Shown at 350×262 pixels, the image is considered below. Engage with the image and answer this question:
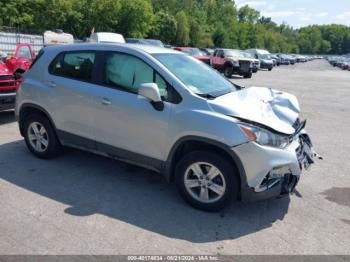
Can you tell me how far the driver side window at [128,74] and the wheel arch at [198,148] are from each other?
0.62m

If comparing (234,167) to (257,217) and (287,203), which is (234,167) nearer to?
(257,217)

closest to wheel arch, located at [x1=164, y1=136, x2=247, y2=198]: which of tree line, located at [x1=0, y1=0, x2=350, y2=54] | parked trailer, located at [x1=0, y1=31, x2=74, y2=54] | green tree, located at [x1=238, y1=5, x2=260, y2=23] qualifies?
parked trailer, located at [x1=0, y1=31, x2=74, y2=54]

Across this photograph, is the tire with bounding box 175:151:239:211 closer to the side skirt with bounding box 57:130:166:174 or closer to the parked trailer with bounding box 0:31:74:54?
the side skirt with bounding box 57:130:166:174

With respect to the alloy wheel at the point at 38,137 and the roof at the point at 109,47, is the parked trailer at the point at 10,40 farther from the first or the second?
the roof at the point at 109,47

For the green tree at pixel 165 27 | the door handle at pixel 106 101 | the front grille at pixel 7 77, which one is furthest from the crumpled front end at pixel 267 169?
the green tree at pixel 165 27

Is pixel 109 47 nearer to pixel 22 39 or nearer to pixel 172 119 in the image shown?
pixel 172 119

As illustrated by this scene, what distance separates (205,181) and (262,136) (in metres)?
0.82

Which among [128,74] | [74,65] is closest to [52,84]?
[74,65]

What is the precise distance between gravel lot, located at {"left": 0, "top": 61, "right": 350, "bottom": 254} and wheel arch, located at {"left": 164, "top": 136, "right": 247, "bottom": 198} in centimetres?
45

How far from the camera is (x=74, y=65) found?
499cm

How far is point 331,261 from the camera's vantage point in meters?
3.21

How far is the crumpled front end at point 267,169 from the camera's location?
367cm

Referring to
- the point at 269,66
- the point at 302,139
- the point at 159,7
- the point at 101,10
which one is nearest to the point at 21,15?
the point at 101,10

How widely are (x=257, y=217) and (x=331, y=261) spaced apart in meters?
0.94
